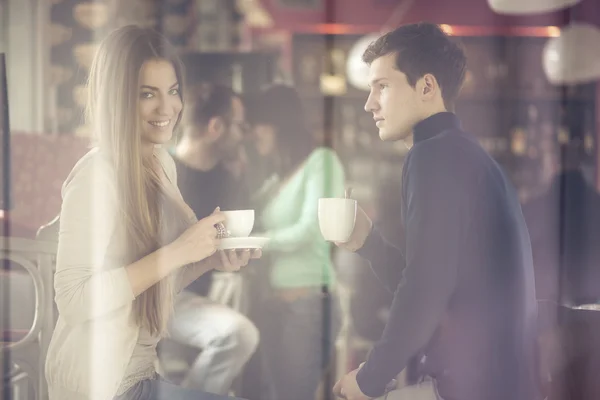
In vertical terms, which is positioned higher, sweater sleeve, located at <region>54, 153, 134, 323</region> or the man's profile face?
the man's profile face

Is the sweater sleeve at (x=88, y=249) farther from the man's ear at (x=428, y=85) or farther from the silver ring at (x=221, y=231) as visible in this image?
the man's ear at (x=428, y=85)

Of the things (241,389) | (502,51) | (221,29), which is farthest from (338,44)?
(241,389)

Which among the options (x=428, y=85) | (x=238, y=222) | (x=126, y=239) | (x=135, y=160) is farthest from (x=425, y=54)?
(x=126, y=239)

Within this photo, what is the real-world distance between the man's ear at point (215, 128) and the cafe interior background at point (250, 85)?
0.09 meters

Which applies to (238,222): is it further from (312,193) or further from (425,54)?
(425,54)

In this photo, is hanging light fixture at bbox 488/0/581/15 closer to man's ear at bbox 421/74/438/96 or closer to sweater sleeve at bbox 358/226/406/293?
man's ear at bbox 421/74/438/96

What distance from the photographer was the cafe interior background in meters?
1.48

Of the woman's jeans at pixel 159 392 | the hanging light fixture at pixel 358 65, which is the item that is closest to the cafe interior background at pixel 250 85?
the hanging light fixture at pixel 358 65

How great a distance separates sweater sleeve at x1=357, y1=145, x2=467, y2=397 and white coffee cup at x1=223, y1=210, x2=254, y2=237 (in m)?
0.38

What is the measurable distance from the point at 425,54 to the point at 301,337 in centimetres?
74

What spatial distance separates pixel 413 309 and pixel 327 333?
23cm

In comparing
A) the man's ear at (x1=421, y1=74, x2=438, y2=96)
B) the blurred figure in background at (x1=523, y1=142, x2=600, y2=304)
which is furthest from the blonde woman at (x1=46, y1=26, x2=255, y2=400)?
the blurred figure in background at (x1=523, y1=142, x2=600, y2=304)

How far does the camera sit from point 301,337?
1515 mm

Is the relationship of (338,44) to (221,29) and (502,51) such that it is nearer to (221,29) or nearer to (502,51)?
(221,29)
